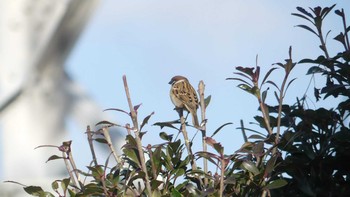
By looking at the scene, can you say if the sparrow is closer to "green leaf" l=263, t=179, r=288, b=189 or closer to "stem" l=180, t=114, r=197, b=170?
"stem" l=180, t=114, r=197, b=170

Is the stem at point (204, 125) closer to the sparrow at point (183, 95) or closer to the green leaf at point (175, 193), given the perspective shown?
the green leaf at point (175, 193)

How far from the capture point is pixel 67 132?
126 inches

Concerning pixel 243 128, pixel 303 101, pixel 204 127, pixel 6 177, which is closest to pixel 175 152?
pixel 204 127

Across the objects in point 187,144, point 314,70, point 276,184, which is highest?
point 314,70

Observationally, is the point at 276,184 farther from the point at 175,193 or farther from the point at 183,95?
the point at 183,95

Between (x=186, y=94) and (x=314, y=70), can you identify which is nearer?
(x=314, y=70)

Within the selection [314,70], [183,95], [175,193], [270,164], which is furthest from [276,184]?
[183,95]

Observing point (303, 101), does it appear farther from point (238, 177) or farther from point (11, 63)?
point (11, 63)

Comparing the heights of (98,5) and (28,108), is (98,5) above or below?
above

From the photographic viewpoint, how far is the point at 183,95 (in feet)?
7.22

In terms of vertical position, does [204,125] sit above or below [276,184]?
above

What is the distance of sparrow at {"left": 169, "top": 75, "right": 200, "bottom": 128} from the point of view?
6.70 ft

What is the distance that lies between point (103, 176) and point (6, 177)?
1.61m

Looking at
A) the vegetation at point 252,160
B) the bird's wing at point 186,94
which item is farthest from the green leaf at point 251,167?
the bird's wing at point 186,94
